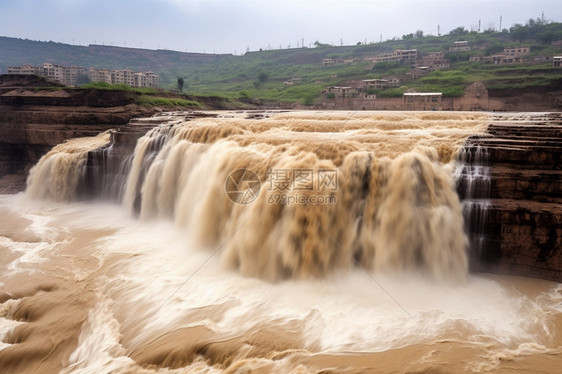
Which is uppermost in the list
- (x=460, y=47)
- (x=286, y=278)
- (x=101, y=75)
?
(x=460, y=47)

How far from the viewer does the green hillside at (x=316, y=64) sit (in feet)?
147

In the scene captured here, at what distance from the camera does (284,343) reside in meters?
6.28

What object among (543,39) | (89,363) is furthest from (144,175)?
(543,39)

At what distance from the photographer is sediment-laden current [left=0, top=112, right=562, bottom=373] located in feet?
20.0

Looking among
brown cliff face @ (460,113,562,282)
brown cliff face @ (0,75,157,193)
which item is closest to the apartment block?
brown cliff face @ (0,75,157,193)

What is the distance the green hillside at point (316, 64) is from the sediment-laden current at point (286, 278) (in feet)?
115

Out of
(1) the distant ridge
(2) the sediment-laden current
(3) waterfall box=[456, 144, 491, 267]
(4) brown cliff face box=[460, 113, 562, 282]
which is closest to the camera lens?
(2) the sediment-laden current

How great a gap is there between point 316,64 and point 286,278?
291 ft

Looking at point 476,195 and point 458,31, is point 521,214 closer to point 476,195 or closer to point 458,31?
point 476,195

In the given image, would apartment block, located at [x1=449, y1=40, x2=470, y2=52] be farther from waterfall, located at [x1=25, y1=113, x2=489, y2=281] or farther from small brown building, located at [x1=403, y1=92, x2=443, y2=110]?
waterfall, located at [x1=25, y1=113, x2=489, y2=281]

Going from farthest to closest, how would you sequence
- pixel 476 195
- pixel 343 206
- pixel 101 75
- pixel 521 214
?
pixel 101 75
pixel 343 206
pixel 476 195
pixel 521 214

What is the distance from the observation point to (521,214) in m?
8.09

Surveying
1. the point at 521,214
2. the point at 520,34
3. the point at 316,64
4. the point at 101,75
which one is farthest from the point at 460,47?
the point at 521,214

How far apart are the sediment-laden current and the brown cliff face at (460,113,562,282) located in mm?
370
